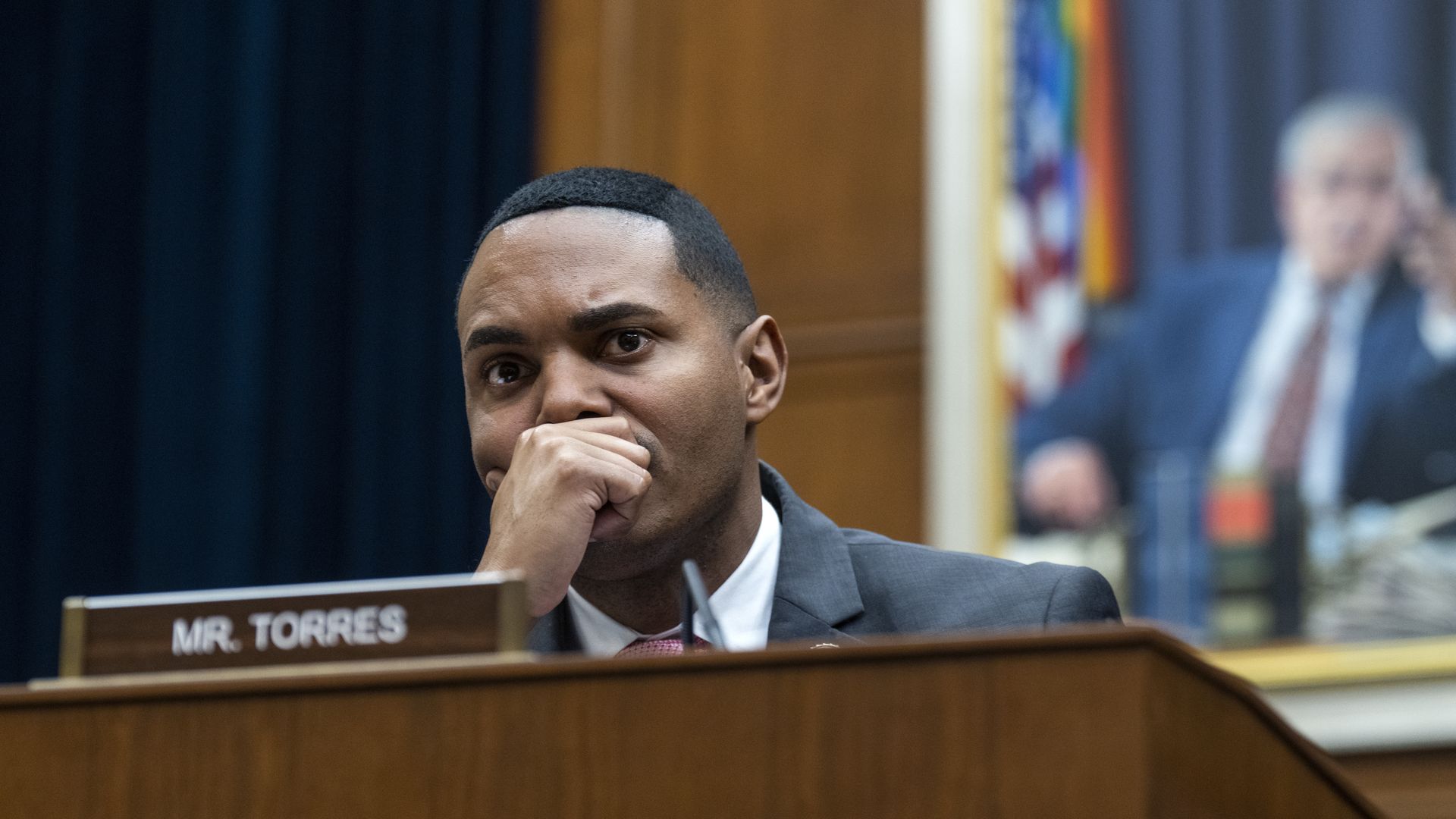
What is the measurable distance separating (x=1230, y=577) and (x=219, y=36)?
2682 mm

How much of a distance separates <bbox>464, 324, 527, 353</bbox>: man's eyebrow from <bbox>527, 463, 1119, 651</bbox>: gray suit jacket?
1.01 ft

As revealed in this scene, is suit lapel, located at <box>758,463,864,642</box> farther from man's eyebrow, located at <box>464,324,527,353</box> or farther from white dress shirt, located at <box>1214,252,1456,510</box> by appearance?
white dress shirt, located at <box>1214,252,1456,510</box>

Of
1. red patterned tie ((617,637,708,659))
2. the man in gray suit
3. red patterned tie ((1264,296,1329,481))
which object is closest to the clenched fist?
the man in gray suit

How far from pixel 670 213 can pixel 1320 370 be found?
1579mm

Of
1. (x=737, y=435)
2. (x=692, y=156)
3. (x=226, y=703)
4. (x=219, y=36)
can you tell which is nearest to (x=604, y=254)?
(x=737, y=435)

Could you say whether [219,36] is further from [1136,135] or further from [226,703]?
[226,703]

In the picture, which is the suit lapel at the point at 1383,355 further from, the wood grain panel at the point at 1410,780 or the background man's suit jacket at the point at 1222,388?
the wood grain panel at the point at 1410,780

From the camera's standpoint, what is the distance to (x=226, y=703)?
45.9 inches

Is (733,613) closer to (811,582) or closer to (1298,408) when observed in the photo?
(811,582)

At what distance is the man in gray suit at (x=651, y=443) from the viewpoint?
6.20ft

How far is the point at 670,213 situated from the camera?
2.07 m

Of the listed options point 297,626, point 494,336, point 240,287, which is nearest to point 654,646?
point 494,336

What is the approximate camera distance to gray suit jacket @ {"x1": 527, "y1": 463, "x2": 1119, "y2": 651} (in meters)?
1.90

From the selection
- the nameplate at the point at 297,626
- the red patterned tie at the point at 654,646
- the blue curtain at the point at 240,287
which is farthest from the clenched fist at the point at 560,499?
the blue curtain at the point at 240,287
